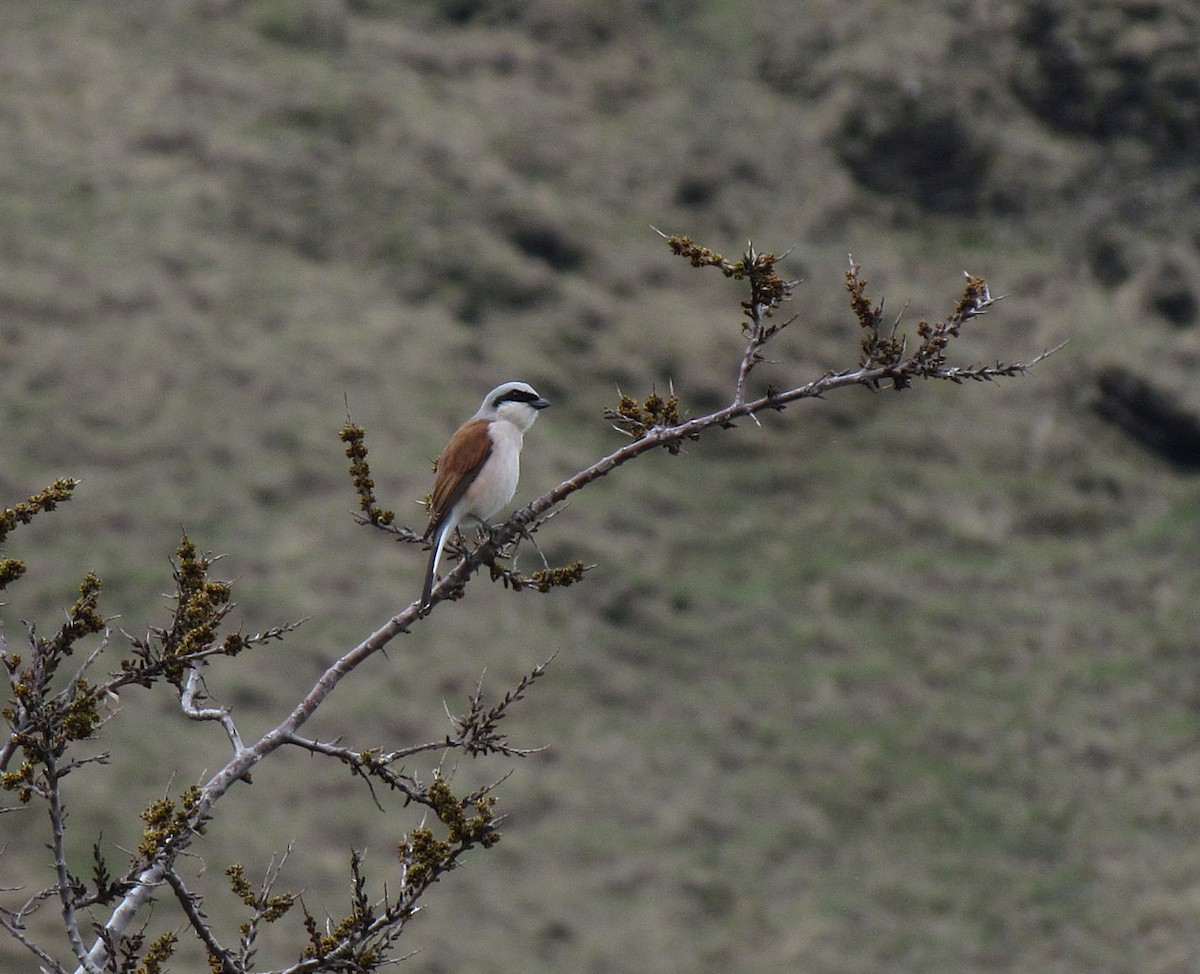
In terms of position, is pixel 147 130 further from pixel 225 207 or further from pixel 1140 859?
pixel 1140 859

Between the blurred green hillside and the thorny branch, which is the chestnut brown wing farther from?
the blurred green hillside

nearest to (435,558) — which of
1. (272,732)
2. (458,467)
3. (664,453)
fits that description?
(458,467)

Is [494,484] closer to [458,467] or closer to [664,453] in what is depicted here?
[458,467]

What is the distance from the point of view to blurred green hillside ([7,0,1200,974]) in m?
31.1

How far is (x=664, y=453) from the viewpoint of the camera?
136 ft

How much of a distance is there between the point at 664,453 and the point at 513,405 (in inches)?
1221

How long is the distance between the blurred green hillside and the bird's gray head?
44.5ft

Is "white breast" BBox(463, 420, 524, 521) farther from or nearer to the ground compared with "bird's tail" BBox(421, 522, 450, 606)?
farther from the ground

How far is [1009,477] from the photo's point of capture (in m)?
42.1

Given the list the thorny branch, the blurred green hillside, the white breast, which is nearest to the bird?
the white breast

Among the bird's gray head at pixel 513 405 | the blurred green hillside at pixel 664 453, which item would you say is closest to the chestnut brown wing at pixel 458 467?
the bird's gray head at pixel 513 405

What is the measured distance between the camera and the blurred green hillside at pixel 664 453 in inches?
1226

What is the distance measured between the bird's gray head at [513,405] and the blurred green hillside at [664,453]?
13575 mm

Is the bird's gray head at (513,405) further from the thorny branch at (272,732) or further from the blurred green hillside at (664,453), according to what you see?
the blurred green hillside at (664,453)
